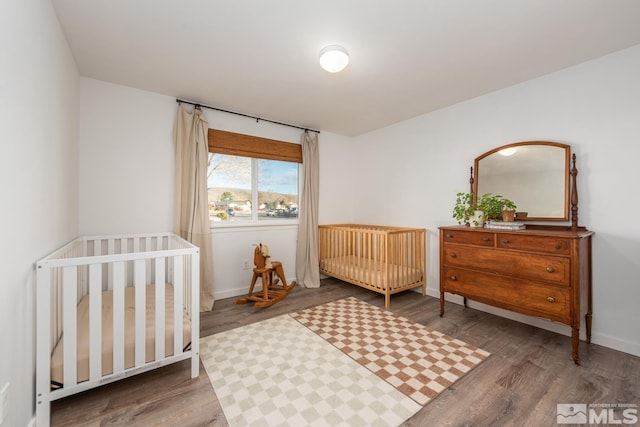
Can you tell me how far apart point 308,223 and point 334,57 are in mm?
2261

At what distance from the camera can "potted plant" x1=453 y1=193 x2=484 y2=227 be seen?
8.45 feet

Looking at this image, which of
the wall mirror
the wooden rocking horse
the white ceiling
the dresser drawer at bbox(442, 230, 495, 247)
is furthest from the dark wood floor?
the white ceiling

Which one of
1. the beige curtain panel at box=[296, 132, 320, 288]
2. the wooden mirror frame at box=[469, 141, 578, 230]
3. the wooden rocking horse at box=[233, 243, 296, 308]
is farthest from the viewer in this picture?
the beige curtain panel at box=[296, 132, 320, 288]

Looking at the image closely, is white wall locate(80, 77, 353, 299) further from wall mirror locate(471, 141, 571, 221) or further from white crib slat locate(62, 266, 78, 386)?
wall mirror locate(471, 141, 571, 221)

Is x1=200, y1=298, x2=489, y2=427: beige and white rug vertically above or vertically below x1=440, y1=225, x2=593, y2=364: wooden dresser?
below

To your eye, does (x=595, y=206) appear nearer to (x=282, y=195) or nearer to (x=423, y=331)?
(x=423, y=331)

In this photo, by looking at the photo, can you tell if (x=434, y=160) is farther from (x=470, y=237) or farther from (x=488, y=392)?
(x=488, y=392)

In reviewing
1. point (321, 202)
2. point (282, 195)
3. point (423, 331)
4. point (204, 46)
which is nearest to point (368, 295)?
point (423, 331)

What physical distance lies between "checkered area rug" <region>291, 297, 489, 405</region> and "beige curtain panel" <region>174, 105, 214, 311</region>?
1.09m

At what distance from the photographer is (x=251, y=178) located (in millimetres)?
3490

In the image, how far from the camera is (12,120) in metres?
1.09

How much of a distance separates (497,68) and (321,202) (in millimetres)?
2551

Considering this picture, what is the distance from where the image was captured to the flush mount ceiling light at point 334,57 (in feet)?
6.27

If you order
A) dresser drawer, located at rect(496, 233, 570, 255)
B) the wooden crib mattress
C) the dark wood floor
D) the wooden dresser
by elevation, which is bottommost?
the dark wood floor
